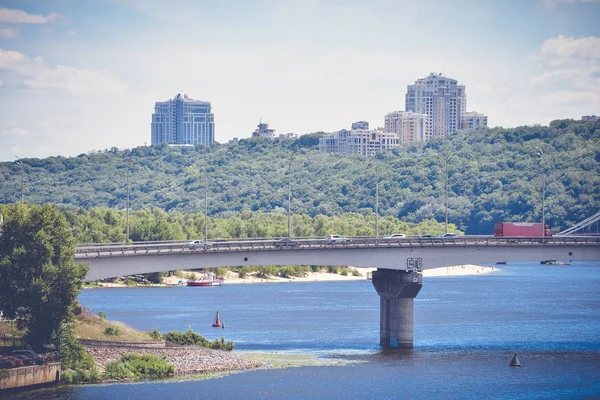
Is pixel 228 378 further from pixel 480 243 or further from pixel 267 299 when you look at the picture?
pixel 267 299

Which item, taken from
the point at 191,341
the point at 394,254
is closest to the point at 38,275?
the point at 191,341

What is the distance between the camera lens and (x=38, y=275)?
87.3m

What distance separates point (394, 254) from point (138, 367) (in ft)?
102

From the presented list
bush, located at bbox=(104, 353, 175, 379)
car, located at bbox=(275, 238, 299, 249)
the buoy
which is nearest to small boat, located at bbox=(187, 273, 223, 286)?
car, located at bbox=(275, 238, 299, 249)

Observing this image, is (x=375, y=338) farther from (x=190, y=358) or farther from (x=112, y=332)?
(x=112, y=332)

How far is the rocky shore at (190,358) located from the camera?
88812mm

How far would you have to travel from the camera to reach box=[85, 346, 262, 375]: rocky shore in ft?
291

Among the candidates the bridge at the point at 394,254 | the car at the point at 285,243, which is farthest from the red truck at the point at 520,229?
the car at the point at 285,243

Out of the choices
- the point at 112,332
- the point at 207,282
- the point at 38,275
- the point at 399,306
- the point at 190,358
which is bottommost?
the point at 190,358

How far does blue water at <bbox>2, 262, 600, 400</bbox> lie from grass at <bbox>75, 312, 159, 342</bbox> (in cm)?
967

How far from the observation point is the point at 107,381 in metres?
84.7

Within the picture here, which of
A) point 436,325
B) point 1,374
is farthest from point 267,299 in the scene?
point 1,374

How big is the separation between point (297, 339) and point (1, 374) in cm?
4079

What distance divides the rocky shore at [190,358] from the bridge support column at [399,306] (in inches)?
731
